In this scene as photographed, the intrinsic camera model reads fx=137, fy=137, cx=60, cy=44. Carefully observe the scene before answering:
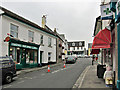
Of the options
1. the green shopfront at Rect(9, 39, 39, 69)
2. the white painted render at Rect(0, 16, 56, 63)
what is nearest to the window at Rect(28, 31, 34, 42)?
the white painted render at Rect(0, 16, 56, 63)

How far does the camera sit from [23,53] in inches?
690

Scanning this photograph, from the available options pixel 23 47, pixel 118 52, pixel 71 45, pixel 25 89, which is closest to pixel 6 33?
pixel 23 47

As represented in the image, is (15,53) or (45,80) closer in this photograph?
(45,80)

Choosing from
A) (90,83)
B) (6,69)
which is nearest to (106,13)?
(90,83)

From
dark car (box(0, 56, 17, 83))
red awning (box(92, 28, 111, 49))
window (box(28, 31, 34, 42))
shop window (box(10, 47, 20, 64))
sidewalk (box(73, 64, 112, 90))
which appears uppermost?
window (box(28, 31, 34, 42))

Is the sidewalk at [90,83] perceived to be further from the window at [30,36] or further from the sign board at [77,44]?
the sign board at [77,44]

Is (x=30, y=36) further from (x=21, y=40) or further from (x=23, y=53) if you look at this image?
(x=23, y=53)

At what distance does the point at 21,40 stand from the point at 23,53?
1.85 meters

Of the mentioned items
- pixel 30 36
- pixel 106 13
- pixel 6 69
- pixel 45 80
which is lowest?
pixel 45 80

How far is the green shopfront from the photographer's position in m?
15.4

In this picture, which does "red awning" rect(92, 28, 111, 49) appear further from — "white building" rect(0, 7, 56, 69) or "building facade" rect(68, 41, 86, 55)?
"building facade" rect(68, 41, 86, 55)

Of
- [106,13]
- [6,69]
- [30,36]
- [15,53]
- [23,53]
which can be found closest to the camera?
[106,13]

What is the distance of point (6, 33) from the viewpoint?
14.3 metres

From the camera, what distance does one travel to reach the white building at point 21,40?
14.0 m
